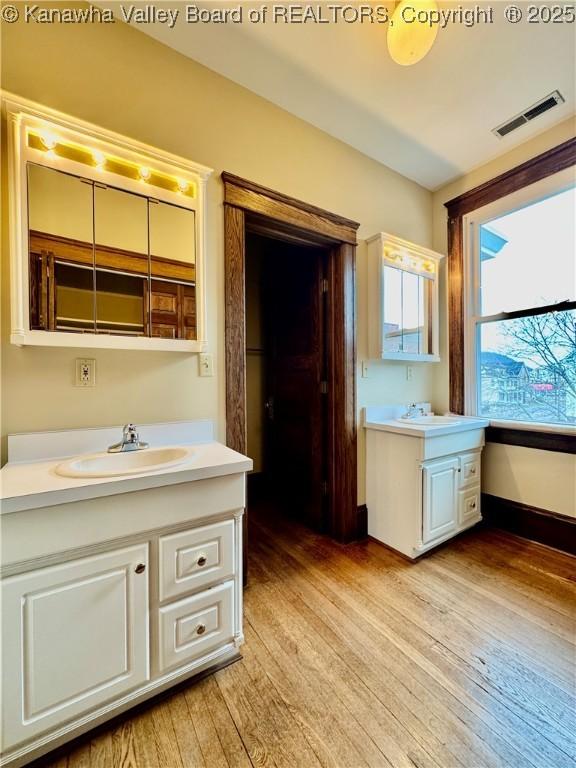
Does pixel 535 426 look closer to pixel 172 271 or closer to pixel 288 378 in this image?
pixel 288 378

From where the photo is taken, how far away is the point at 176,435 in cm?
158

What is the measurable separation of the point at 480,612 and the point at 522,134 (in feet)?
10.0

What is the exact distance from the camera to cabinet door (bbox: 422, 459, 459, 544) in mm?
2057

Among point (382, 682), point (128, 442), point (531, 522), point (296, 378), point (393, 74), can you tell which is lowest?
point (382, 682)

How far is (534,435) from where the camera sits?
2.29 meters

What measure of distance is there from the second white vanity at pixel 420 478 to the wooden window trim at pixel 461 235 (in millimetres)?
336

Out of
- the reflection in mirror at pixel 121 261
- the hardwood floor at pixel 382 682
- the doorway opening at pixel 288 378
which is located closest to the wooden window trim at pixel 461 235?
the hardwood floor at pixel 382 682

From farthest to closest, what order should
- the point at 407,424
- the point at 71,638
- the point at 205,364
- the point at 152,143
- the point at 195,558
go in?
the point at 407,424, the point at 205,364, the point at 152,143, the point at 195,558, the point at 71,638

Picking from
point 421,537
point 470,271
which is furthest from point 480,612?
point 470,271

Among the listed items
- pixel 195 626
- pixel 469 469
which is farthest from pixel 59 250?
pixel 469 469

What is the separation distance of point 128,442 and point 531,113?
311 centimetres

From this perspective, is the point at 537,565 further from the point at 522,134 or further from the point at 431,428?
the point at 522,134

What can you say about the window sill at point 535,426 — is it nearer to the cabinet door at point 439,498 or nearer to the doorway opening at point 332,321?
the cabinet door at point 439,498

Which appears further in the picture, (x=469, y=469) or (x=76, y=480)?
(x=469, y=469)
